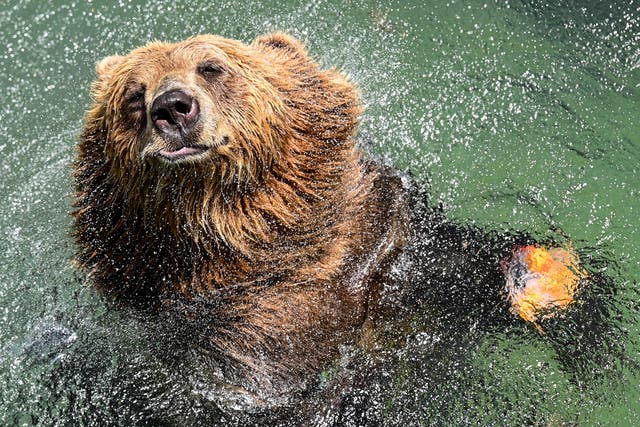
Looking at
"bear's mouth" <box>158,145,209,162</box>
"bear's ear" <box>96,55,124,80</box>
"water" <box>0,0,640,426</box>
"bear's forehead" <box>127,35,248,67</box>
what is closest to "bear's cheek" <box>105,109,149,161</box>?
"bear's mouth" <box>158,145,209,162</box>

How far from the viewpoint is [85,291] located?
4.77 meters

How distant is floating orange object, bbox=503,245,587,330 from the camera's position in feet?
16.0

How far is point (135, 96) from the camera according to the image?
3740mm

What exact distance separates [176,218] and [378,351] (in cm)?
164

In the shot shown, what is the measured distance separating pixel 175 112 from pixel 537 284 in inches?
111

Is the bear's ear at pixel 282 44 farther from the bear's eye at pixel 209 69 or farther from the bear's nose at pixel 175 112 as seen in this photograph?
the bear's nose at pixel 175 112

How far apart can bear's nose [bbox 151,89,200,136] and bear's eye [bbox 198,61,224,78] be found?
35 centimetres

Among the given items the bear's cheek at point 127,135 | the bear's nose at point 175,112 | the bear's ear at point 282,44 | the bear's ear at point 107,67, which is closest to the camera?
the bear's nose at point 175,112

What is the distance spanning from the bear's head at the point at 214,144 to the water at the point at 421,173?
950 millimetres

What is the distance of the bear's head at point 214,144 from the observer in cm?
359

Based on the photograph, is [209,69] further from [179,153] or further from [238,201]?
[238,201]

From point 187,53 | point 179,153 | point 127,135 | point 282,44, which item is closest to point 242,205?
point 179,153

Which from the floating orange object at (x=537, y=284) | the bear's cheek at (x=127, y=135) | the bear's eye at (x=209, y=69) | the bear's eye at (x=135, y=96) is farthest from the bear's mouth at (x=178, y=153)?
the floating orange object at (x=537, y=284)

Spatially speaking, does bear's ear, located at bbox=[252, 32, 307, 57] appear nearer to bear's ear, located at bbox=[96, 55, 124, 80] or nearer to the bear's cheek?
bear's ear, located at bbox=[96, 55, 124, 80]
